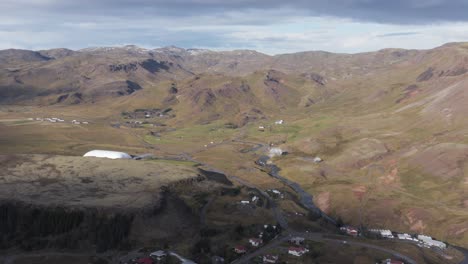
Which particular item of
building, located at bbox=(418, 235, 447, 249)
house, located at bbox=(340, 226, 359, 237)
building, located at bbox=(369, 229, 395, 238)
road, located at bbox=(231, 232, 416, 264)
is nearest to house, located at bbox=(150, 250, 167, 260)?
road, located at bbox=(231, 232, 416, 264)

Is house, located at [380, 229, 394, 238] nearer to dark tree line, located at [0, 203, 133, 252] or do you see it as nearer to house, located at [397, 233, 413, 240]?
house, located at [397, 233, 413, 240]

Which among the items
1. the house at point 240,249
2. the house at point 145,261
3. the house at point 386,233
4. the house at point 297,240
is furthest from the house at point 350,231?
the house at point 145,261

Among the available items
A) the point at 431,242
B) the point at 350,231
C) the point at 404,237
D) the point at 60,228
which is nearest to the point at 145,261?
the point at 60,228

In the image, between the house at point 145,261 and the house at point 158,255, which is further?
the house at point 158,255

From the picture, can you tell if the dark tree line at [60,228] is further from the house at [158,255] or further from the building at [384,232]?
the building at [384,232]

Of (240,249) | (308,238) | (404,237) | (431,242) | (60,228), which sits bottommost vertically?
(404,237)

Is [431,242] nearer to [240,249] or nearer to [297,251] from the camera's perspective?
[297,251]
